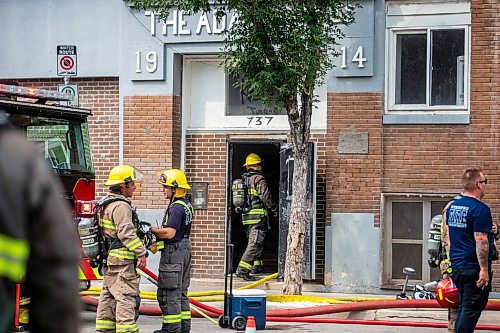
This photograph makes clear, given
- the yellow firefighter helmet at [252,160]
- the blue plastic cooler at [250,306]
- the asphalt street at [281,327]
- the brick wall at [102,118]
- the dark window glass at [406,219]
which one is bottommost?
the asphalt street at [281,327]

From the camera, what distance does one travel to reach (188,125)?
51.4 ft

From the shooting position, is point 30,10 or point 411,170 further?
point 30,10

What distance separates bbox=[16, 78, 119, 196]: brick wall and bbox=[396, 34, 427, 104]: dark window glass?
4.61 meters

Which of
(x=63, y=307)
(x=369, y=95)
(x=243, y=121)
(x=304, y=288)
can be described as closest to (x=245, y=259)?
(x=304, y=288)

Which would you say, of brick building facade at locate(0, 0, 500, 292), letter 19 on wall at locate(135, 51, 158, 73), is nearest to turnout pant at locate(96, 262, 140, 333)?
brick building facade at locate(0, 0, 500, 292)

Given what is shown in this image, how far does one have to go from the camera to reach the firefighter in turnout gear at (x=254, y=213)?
49.3 feet

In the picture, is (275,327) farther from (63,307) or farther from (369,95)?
(63,307)

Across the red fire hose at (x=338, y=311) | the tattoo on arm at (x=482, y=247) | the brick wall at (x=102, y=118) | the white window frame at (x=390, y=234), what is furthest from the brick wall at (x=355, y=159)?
the tattoo on arm at (x=482, y=247)

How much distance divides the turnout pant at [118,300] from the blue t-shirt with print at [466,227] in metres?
3.00

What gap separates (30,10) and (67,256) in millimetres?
14177

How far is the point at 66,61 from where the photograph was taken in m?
13.8

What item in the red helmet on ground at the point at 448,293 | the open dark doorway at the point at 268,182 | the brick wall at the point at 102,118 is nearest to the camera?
the red helmet on ground at the point at 448,293

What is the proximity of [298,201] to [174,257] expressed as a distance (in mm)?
3982

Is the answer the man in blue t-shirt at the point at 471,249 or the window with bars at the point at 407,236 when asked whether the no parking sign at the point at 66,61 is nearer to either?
the window with bars at the point at 407,236
